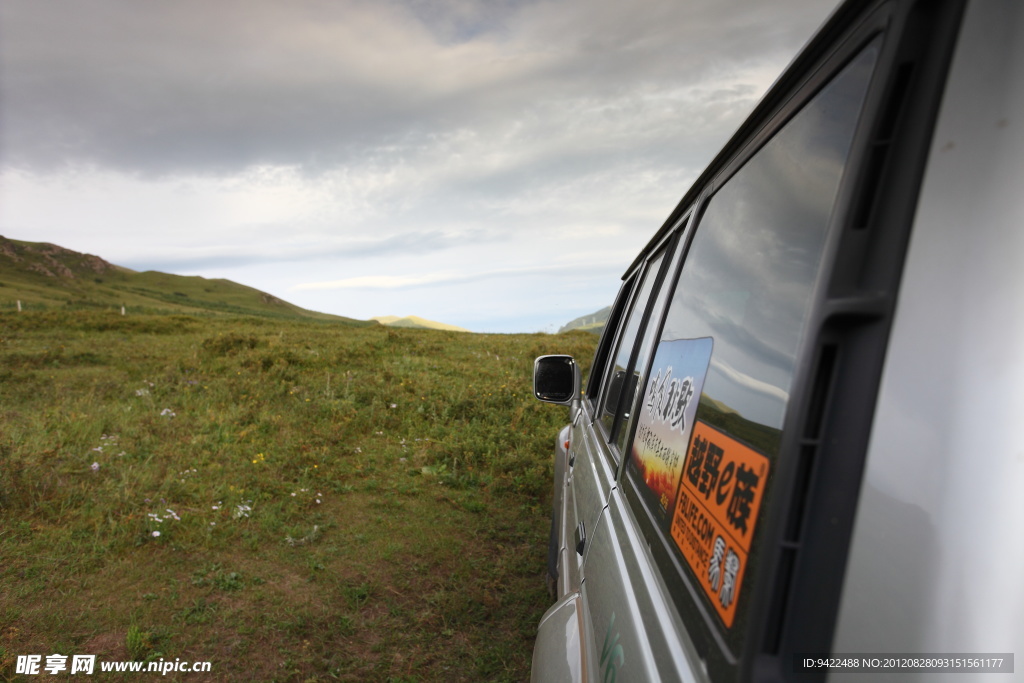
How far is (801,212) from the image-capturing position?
79cm

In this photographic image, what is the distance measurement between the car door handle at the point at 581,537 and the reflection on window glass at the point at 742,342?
20.6 inches

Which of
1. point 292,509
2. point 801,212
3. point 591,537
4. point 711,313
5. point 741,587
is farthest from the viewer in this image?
point 292,509

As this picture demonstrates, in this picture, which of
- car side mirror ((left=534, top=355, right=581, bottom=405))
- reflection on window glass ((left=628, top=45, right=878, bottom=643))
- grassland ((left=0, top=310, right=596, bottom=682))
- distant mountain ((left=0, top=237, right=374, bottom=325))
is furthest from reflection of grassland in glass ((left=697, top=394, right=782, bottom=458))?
distant mountain ((left=0, top=237, right=374, bottom=325))

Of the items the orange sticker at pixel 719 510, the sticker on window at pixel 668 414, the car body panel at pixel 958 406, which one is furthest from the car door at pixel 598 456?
the car body panel at pixel 958 406

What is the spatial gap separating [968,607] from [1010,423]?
0.15 meters

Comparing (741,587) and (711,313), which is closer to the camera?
(741,587)

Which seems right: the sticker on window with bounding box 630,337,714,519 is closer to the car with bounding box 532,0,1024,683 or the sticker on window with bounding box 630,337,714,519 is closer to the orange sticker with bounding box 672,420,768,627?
the orange sticker with bounding box 672,420,768,627

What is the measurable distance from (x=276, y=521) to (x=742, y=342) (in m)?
4.82

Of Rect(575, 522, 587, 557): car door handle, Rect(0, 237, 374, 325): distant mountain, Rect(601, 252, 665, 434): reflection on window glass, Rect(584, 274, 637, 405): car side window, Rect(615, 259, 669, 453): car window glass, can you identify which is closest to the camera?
Rect(615, 259, 669, 453): car window glass

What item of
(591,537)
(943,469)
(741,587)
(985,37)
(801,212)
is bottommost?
(591,537)

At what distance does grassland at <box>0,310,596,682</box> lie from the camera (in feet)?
11.0

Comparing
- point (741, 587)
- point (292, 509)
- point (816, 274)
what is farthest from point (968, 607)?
point (292, 509)

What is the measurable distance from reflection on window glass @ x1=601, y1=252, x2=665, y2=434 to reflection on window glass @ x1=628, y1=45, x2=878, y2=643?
2.17ft

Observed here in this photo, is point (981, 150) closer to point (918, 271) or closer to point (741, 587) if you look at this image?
point (918, 271)
